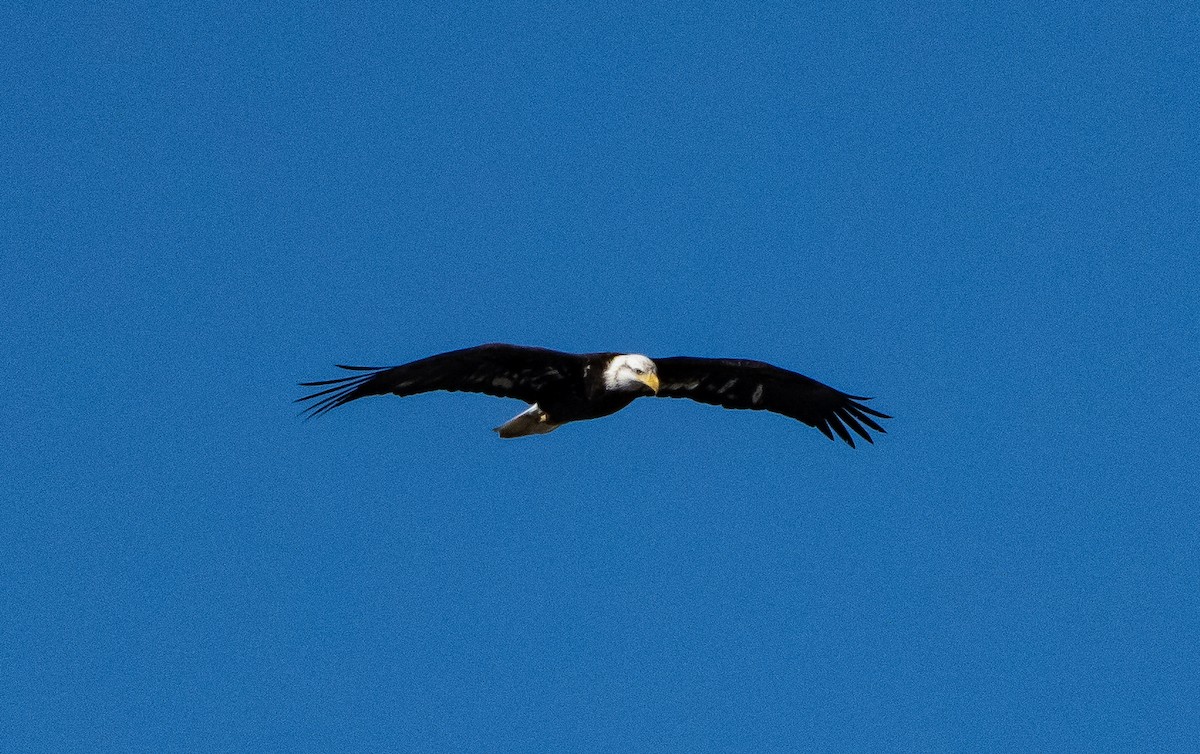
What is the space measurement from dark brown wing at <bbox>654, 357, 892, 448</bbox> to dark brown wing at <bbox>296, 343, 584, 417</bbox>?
1673mm

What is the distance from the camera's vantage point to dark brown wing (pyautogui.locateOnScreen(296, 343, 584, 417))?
18.1 metres

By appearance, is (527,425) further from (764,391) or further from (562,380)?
(764,391)

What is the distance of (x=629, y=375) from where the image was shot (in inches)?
734

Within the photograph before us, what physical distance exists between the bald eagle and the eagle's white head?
1 cm

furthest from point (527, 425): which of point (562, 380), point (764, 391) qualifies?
point (764, 391)

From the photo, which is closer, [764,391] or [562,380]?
[562,380]

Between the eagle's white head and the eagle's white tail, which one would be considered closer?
the eagle's white head

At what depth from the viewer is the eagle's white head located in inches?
735

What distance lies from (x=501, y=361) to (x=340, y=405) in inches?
74.4

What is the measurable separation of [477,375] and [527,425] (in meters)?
1.08

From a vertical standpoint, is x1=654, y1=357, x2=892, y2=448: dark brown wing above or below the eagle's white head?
above

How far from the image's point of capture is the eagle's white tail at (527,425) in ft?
62.9

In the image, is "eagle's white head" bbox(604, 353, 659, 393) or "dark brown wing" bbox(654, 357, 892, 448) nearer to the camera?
"eagle's white head" bbox(604, 353, 659, 393)

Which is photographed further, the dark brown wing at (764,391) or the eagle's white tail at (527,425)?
the dark brown wing at (764,391)
